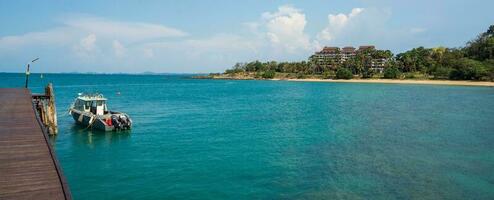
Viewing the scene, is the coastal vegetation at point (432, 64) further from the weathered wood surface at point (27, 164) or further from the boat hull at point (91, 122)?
the weathered wood surface at point (27, 164)

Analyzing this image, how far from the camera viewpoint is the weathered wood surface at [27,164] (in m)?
12.2

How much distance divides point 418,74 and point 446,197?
6339 inches

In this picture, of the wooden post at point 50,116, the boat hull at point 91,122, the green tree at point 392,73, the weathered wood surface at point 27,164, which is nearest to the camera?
the weathered wood surface at point 27,164

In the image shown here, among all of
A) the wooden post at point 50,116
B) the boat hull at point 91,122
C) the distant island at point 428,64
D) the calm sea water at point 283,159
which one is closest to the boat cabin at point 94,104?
the boat hull at point 91,122

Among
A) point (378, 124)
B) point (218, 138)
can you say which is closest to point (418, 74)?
point (378, 124)

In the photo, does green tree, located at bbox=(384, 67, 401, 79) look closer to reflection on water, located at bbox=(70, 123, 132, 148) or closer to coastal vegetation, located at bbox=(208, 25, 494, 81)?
coastal vegetation, located at bbox=(208, 25, 494, 81)

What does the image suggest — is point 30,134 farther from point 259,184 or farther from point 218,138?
point 218,138

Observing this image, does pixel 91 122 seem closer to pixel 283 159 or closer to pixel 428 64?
pixel 283 159

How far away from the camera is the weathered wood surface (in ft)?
40.0

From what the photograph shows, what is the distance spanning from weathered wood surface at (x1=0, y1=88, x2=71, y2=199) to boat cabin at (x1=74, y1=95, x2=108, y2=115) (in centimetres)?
1920

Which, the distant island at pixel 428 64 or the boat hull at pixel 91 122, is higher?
the distant island at pixel 428 64

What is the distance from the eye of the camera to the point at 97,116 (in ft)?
136

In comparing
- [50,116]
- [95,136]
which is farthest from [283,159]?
[50,116]

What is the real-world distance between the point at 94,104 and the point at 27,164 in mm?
31541
